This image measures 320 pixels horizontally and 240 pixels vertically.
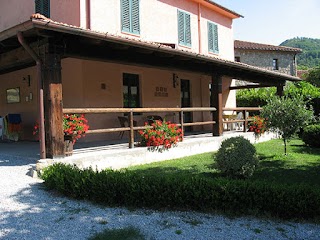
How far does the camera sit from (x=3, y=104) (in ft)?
44.9

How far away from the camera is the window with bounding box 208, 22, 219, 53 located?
609 inches

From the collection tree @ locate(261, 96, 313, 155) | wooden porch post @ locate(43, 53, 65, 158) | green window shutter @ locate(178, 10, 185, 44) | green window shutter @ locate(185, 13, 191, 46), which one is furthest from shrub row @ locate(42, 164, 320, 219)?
green window shutter @ locate(185, 13, 191, 46)

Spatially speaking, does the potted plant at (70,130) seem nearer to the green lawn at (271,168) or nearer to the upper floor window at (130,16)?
the green lawn at (271,168)

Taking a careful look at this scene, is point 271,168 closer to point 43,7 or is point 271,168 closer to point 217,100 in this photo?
point 217,100

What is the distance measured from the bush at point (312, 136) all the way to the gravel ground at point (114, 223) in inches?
304

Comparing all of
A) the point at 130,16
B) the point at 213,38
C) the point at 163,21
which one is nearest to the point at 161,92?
the point at 163,21

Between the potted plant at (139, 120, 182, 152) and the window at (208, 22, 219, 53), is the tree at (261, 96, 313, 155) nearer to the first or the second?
the potted plant at (139, 120, 182, 152)

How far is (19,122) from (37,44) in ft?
19.5

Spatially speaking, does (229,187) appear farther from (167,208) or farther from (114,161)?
(114,161)

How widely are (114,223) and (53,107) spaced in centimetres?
330

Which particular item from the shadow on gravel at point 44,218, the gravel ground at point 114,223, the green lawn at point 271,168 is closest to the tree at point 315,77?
the green lawn at point 271,168

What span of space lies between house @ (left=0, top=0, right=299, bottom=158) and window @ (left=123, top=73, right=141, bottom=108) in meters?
0.04

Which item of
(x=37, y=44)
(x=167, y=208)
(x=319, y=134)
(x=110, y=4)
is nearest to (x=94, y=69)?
(x=110, y=4)

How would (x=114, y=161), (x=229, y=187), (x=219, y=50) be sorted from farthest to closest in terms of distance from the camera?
(x=219, y=50)
(x=114, y=161)
(x=229, y=187)
